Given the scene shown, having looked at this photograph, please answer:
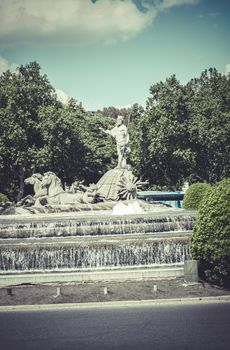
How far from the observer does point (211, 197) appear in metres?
16.8

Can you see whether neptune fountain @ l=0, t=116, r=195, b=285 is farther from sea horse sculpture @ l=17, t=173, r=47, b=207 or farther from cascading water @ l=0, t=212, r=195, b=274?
sea horse sculpture @ l=17, t=173, r=47, b=207

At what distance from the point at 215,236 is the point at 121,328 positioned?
6384 mm

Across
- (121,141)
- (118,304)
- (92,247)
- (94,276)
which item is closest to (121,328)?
(118,304)

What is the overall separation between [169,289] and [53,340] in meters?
6.80

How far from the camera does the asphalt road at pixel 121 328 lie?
9.75 metres

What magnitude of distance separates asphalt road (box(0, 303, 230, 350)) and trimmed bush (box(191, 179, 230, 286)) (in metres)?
2.62

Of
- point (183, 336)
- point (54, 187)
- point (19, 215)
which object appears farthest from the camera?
point (54, 187)

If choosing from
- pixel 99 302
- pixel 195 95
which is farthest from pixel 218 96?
pixel 99 302

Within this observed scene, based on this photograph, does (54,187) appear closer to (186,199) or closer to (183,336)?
(186,199)

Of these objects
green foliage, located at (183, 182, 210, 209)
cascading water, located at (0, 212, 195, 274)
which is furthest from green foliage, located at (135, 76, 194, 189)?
cascading water, located at (0, 212, 195, 274)

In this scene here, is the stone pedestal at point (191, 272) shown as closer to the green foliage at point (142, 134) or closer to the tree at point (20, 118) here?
the green foliage at point (142, 134)

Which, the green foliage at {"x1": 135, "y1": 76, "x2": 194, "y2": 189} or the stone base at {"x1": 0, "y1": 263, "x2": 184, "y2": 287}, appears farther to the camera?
the green foliage at {"x1": 135, "y1": 76, "x2": 194, "y2": 189}

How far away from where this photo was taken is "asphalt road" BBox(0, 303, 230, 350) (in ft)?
32.0

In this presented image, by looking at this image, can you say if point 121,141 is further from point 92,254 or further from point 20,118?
point 92,254
